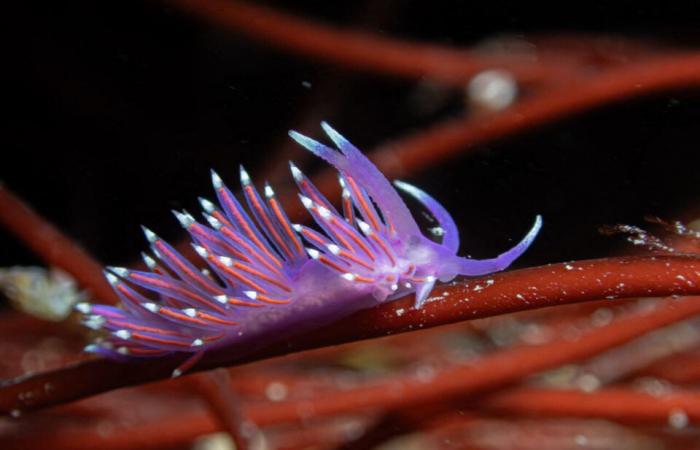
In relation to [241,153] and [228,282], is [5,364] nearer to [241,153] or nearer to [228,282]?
[241,153]

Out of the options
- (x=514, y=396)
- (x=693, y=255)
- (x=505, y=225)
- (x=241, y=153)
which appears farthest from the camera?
(x=241, y=153)

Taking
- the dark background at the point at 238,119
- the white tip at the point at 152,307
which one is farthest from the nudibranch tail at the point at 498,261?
the dark background at the point at 238,119

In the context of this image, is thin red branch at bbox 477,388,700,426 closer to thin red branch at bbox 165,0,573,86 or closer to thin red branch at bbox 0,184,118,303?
thin red branch at bbox 0,184,118,303

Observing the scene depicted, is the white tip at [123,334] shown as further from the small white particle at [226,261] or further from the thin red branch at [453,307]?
the small white particle at [226,261]

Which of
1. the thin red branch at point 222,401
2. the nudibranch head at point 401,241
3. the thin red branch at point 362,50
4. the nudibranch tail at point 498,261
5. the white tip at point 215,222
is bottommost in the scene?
the thin red branch at point 222,401

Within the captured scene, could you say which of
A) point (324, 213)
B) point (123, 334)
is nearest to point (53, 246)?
point (123, 334)

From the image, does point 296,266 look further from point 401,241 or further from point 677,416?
point 677,416

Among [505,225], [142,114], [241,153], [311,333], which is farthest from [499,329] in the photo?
[142,114]
